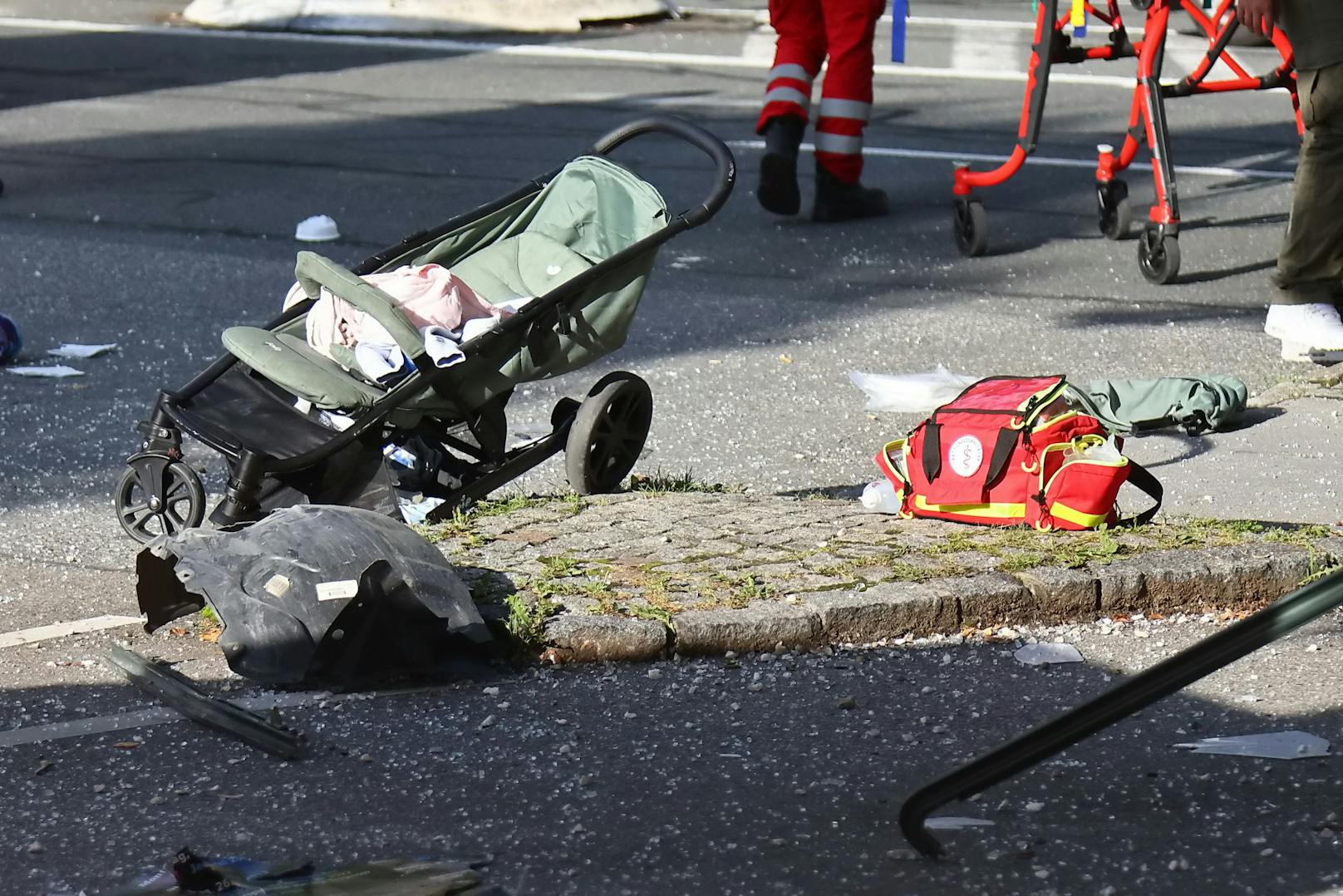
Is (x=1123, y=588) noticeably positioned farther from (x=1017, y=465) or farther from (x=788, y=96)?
(x=788, y=96)

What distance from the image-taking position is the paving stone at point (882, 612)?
403cm

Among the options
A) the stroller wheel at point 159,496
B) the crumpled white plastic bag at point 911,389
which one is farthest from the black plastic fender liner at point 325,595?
the crumpled white plastic bag at point 911,389

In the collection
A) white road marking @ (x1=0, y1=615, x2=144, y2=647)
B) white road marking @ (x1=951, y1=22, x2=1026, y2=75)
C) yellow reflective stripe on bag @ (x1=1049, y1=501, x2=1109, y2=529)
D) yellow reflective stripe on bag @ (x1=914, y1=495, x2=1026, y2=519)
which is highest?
white road marking @ (x1=951, y1=22, x2=1026, y2=75)

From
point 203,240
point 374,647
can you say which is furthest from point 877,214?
point 374,647

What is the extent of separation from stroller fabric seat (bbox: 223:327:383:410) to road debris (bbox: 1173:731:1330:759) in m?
2.12

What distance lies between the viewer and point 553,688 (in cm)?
379

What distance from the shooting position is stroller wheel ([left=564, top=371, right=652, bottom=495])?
15.9ft

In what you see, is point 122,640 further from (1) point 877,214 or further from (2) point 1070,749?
(1) point 877,214

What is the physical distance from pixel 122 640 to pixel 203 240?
4992mm

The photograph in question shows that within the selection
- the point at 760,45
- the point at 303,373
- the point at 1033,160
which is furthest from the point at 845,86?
the point at 760,45

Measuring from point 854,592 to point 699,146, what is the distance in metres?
1.45

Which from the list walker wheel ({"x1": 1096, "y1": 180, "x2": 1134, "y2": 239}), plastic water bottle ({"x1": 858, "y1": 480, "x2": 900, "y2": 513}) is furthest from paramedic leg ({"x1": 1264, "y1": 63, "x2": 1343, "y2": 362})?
plastic water bottle ({"x1": 858, "y1": 480, "x2": 900, "y2": 513})

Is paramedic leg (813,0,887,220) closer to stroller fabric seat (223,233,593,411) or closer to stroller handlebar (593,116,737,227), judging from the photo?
stroller handlebar (593,116,737,227)

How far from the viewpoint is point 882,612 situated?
406 centimetres
